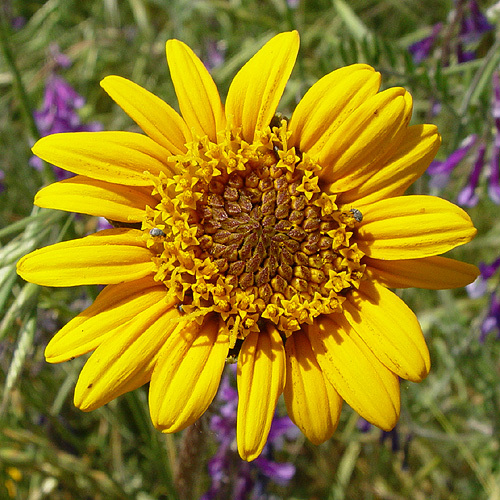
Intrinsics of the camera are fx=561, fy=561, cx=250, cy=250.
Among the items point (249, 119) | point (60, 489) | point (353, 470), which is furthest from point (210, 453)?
point (249, 119)

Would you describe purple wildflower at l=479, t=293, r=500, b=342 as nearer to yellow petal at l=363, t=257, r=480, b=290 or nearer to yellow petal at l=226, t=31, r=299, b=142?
yellow petal at l=363, t=257, r=480, b=290

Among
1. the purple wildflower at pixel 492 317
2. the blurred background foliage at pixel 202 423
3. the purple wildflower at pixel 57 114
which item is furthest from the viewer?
the purple wildflower at pixel 57 114

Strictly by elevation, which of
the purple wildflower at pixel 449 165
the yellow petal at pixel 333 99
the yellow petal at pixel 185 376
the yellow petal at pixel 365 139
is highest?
the yellow petal at pixel 333 99

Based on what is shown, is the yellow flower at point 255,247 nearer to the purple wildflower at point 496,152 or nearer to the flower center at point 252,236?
the flower center at point 252,236

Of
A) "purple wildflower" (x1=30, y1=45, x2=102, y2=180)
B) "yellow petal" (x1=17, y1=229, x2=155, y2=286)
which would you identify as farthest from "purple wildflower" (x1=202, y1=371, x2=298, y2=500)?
"purple wildflower" (x1=30, y1=45, x2=102, y2=180)

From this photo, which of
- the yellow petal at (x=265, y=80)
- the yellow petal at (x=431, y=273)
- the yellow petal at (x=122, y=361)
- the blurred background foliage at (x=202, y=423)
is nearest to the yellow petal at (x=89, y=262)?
the yellow petal at (x=122, y=361)

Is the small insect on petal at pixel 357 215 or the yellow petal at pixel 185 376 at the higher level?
the small insect on petal at pixel 357 215
